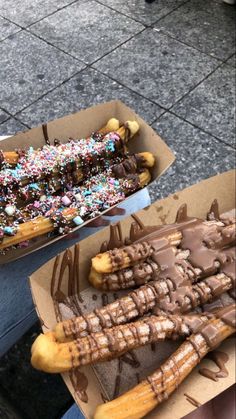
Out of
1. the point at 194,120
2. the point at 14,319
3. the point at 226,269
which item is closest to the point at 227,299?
the point at 226,269

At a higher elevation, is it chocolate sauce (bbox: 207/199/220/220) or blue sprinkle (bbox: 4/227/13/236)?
blue sprinkle (bbox: 4/227/13/236)

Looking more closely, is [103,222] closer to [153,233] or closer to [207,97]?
[153,233]

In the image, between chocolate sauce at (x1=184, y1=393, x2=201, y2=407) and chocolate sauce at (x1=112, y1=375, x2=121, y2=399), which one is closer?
chocolate sauce at (x1=184, y1=393, x2=201, y2=407)

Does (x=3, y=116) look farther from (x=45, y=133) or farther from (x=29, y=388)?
(x=29, y=388)

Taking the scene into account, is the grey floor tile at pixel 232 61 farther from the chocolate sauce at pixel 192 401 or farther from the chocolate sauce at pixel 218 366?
the chocolate sauce at pixel 192 401

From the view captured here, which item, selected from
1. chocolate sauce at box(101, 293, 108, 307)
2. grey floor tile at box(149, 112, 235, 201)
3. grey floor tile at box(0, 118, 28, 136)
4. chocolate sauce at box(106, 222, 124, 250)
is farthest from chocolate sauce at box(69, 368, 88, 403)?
grey floor tile at box(0, 118, 28, 136)

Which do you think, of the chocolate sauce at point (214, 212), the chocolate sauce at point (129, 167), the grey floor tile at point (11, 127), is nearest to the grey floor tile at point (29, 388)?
the chocolate sauce at point (129, 167)

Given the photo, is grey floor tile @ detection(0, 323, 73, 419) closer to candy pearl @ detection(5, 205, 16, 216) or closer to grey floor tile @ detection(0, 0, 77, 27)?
candy pearl @ detection(5, 205, 16, 216)
